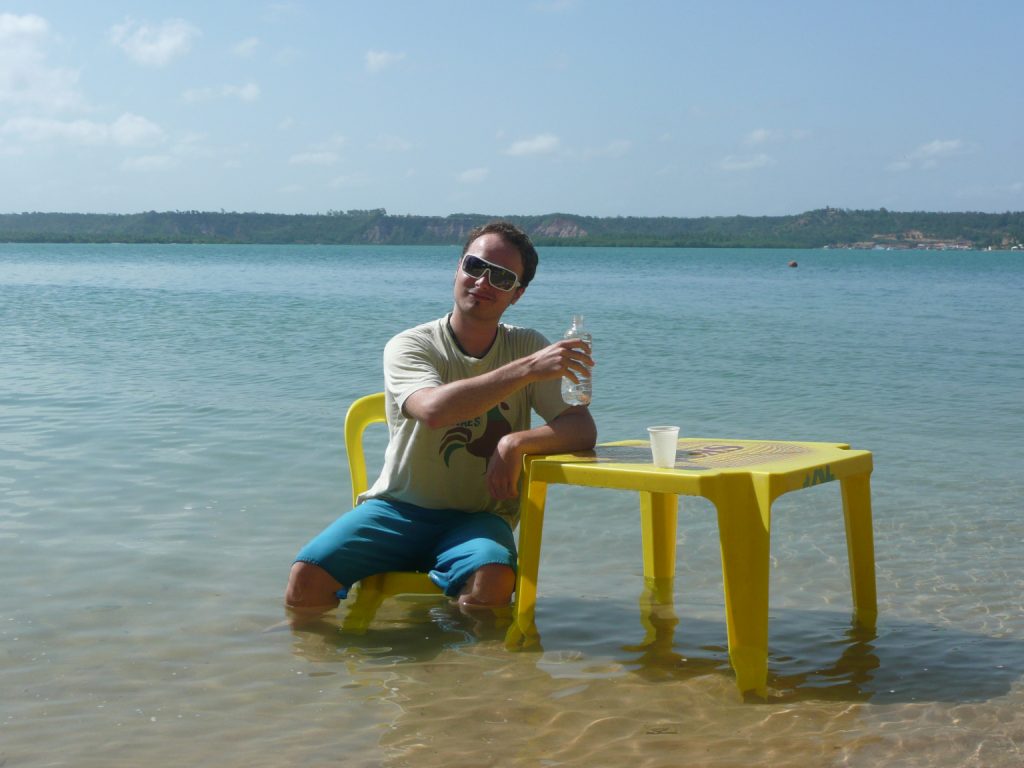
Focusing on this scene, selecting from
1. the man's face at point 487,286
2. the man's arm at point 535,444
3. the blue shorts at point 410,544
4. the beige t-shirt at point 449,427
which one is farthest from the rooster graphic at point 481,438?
the man's face at point 487,286

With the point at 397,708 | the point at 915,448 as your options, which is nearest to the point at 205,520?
the point at 397,708

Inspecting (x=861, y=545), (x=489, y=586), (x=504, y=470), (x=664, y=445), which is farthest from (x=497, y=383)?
(x=861, y=545)

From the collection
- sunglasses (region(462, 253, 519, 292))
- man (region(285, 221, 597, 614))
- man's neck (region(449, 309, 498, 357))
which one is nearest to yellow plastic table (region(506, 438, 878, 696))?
man (region(285, 221, 597, 614))

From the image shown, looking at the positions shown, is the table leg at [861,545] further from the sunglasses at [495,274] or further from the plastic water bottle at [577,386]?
the sunglasses at [495,274]

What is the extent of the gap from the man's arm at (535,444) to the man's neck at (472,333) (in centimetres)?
40

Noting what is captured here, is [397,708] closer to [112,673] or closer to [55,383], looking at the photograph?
[112,673]

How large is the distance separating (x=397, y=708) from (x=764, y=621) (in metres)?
1.15

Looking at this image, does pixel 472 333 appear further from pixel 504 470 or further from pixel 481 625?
pixel 481 625

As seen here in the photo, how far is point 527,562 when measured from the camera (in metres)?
3.89

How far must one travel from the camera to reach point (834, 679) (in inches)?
150

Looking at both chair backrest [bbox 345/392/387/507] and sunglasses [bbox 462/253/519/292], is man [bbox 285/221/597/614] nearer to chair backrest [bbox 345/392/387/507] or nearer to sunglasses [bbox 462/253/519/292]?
sunglasses [bbox 462/253/519/292]

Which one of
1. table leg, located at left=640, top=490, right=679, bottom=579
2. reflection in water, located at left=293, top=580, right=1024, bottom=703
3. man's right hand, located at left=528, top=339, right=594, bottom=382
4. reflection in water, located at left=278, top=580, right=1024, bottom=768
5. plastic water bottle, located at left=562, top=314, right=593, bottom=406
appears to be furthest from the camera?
table leg, located at left=640, top=490, right=679, bottom=579

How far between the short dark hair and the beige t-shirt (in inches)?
8.8

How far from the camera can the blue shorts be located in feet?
13.1
